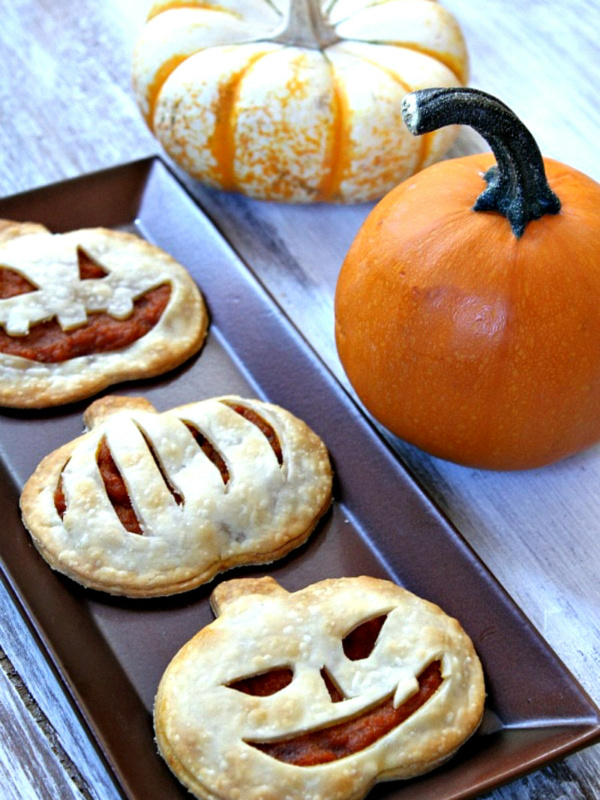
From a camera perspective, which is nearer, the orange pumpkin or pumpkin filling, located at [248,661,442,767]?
pumpkin filling, located at [248,661,442,767]

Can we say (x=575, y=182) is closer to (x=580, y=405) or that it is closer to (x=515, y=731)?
(x=580, y=405)

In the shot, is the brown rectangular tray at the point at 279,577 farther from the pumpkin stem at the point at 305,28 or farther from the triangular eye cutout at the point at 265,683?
the pumpkin stem at the point at 305,28

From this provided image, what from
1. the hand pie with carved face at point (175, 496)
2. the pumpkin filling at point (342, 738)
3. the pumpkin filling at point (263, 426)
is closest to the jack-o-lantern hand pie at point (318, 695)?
the pumpkin filling at point (342, 738)

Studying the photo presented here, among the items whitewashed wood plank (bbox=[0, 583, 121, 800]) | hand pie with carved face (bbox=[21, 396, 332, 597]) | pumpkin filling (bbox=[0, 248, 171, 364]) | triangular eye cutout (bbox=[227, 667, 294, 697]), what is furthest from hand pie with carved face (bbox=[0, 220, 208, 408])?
triangular eye cutout (bbox=[227, 667, 294, 697])

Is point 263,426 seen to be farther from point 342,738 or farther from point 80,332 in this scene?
point 342,738

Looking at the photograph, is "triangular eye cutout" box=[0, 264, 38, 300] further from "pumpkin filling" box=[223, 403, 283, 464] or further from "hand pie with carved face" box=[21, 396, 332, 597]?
"pumpkin filling" box=[223, 403, 283, 464]

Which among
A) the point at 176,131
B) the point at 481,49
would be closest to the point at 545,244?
the point at 176,131
